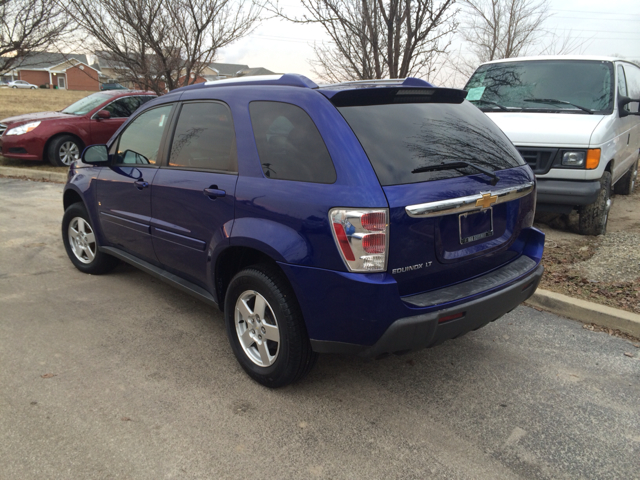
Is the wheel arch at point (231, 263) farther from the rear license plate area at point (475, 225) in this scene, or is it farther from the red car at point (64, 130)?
the red car at point (64, 130)

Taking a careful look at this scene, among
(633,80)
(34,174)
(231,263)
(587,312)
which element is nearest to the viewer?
(231,263)

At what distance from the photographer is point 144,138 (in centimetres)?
430

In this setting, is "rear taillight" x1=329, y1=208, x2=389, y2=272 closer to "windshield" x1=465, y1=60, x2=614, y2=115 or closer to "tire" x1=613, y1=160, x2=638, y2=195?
"windshield" x1=465, y1=60, x2=614, y2=115

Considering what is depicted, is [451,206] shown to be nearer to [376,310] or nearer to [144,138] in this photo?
[376,310]

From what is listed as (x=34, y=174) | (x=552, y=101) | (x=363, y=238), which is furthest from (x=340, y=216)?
(x=34, y=174)

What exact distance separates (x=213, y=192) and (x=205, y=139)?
509mm

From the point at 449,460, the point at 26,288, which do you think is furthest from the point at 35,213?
the point at 449,460

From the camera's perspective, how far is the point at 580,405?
305cm

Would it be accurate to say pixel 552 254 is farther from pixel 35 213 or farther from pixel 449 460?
pixel 35 213

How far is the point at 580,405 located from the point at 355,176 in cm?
189

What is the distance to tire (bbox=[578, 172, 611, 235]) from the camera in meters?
5.97

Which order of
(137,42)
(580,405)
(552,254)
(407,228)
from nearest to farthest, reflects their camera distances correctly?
(407,228) → (580,405) → (552,254) → (137,42)

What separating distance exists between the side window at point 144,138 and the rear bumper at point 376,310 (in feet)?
6.28

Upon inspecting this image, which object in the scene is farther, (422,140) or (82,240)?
(82,240)
